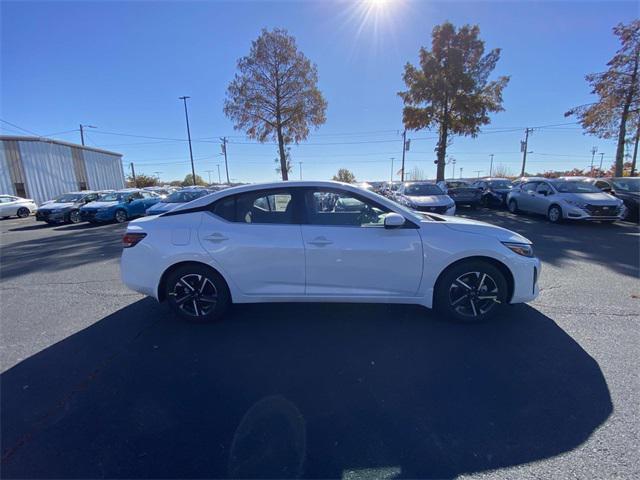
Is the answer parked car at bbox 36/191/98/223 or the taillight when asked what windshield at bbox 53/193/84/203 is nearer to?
parked car at bbox 36/191/98/223

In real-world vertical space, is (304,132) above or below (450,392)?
above

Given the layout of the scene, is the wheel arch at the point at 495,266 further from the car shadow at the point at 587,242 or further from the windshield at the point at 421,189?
the windshield at the point at 421,189

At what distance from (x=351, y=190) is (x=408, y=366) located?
1928mm

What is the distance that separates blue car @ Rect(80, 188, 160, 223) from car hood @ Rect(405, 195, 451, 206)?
13.1 meters

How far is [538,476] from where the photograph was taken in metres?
1.65

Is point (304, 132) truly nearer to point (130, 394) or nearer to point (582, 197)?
point (582, 197)

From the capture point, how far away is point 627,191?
418 inches

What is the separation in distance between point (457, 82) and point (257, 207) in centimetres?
2173

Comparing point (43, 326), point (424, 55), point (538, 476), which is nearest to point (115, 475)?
point (538, 476)

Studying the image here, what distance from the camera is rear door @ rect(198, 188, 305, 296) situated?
322 cm

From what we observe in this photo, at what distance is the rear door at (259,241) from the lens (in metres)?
3.22

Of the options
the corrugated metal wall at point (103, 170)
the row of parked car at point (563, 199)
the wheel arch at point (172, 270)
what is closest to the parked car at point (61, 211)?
the row of parked car at point (563, 199)

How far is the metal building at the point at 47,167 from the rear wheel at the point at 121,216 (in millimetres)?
18075

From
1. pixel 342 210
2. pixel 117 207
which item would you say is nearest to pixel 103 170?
pixel 117 207
